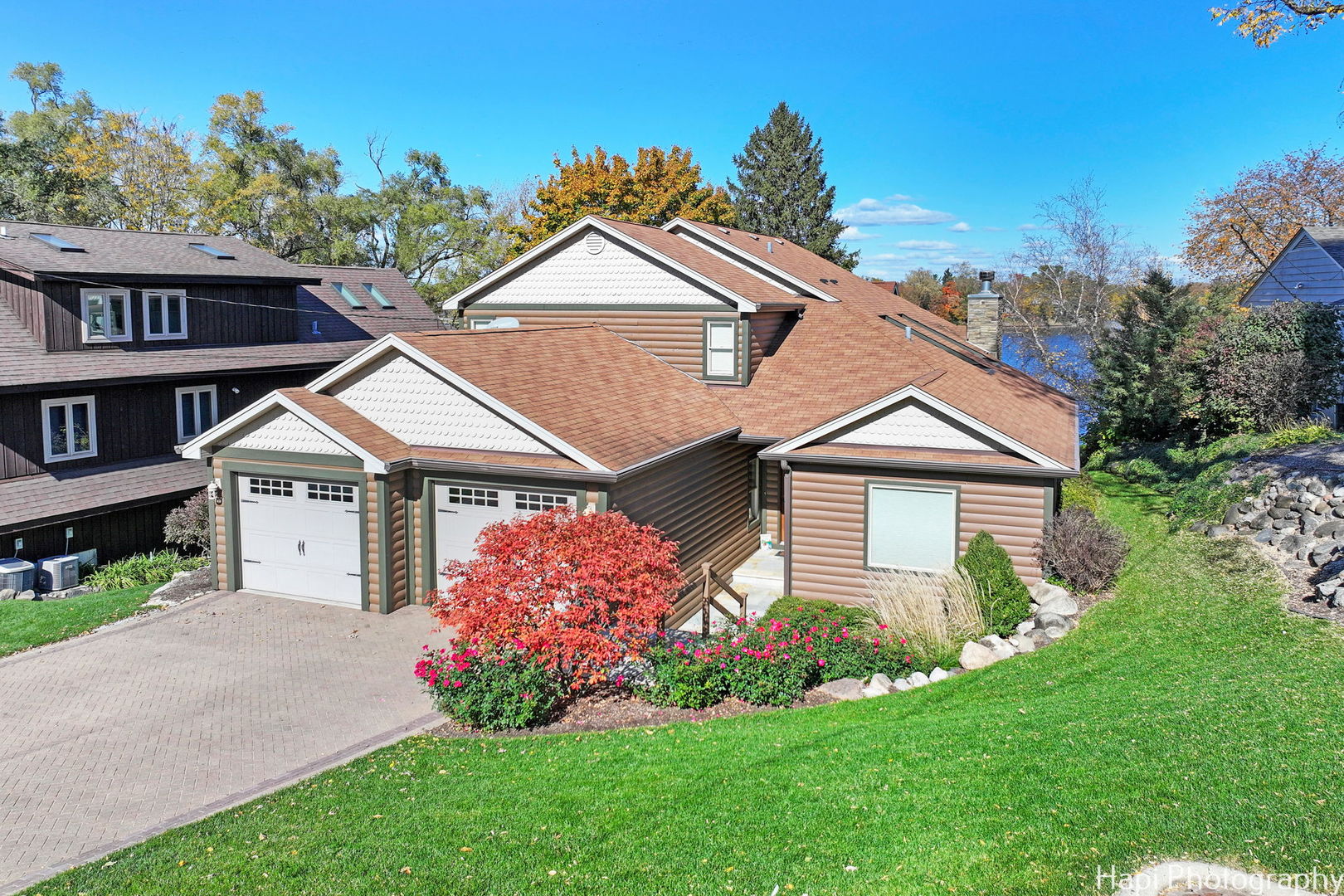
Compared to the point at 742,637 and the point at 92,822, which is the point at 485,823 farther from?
the point at 742,637

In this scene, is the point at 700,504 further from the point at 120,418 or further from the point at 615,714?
the point at 120,418

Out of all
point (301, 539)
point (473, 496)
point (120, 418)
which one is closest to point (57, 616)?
point (301, 539)

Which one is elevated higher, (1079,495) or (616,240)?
(616,240)

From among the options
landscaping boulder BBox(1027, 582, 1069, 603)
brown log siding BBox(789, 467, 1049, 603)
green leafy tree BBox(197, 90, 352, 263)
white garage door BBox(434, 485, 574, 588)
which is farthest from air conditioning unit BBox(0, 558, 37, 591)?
green leafy tree BBox(197, 90, 352, 263)

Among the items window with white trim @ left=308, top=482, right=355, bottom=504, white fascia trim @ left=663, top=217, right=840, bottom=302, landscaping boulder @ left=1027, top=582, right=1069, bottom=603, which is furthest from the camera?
white fascia trim @ left=663, top=217, right=840, bottom=302

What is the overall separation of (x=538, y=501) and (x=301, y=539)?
4.69 meters

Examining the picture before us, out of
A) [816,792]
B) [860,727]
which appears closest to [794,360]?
[860,727]

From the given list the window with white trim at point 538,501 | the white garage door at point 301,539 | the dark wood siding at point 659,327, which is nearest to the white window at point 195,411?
the white garage door at point 301,539

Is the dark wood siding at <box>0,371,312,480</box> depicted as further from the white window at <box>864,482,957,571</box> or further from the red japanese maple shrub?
the white window at <box>864,482,957,571</box>

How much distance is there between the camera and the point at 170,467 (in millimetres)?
23094

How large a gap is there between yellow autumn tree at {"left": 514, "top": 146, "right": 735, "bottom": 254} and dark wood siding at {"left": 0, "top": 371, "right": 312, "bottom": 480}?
68.8 ft

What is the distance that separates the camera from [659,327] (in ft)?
70.2

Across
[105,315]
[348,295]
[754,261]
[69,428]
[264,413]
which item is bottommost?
[69,428]

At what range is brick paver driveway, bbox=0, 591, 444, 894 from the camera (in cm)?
907
